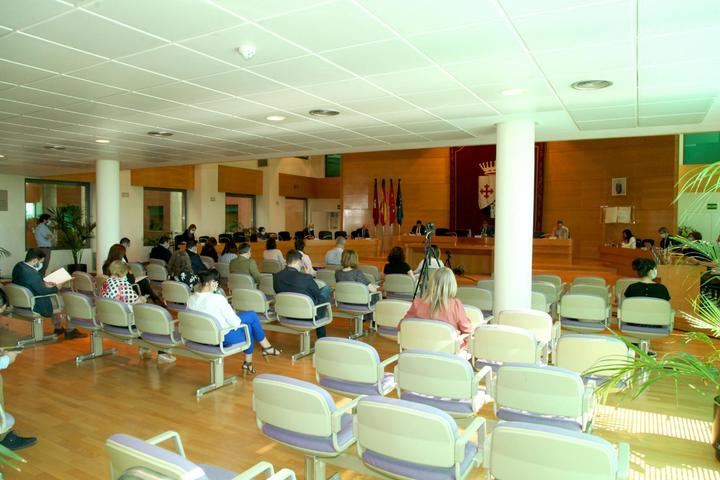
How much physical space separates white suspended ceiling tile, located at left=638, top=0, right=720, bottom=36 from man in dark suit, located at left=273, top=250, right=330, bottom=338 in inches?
183

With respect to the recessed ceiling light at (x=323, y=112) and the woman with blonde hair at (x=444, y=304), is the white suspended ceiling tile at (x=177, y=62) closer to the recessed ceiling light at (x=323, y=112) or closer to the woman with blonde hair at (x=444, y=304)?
the recessed ceiling light at (x=323, y=112)

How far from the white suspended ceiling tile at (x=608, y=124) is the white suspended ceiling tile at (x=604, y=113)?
218 millimetres

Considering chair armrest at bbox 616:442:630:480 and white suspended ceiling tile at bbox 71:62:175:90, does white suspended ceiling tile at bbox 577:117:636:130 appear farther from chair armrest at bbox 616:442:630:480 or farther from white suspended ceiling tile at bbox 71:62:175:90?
white suspended ceiling tile at bbox 71:62:175:90

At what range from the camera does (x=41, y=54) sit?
13.5 ft

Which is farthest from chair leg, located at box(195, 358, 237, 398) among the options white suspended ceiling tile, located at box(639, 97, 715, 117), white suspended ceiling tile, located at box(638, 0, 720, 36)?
white suspended ceiling tile, located at box(639, 97, 715, 117)

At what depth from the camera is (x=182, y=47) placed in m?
3.92

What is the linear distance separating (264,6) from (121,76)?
7.51ft

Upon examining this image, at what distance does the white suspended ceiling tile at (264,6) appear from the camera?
3.09m

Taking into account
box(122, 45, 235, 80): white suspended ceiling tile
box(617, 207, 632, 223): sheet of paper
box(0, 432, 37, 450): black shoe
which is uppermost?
box(122, 45, 235, 80): white suspended ceiling tile

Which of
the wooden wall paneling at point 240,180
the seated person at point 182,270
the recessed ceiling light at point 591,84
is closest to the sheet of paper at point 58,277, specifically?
the seated person at point 182,270

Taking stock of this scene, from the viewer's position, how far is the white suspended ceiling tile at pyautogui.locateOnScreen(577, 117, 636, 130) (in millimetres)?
6722

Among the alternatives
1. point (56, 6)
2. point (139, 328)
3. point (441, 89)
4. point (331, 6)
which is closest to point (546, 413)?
point (331, 6)

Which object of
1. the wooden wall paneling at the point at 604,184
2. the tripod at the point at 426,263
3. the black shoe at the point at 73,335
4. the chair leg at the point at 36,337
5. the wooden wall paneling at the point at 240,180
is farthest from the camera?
the wooden wall paneling at the point at 240,180

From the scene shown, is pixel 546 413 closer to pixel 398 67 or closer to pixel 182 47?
pixel 398 67
